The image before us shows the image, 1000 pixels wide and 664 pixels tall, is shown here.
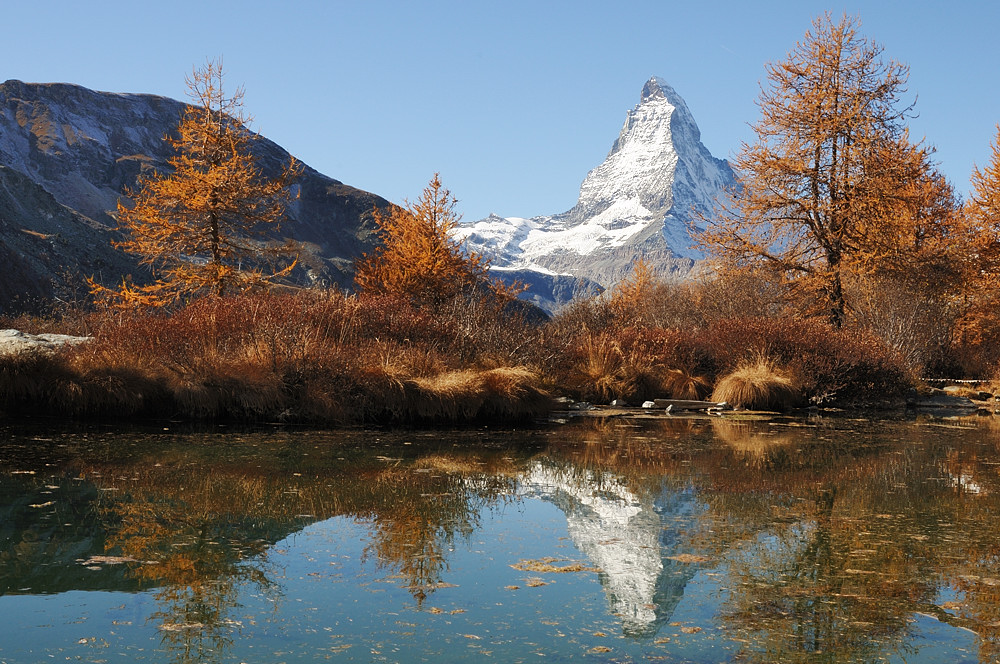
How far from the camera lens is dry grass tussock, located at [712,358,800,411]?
17281 mm

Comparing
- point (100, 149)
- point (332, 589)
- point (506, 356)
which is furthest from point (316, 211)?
point (332, 589)

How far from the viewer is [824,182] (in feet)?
72.4

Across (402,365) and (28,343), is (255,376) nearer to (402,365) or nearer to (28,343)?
(402,365)

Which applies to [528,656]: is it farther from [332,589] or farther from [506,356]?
[506,356]

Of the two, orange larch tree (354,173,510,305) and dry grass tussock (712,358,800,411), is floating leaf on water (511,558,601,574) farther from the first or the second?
orange larch tree (354,173,510,305)

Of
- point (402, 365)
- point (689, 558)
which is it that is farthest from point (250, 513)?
point (402, 365)

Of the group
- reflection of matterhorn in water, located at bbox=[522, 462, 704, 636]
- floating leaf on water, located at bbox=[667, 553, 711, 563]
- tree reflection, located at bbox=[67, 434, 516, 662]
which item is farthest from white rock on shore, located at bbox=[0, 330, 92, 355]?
floating leaf on water, located at bbox=[667, 553, 711, 563]

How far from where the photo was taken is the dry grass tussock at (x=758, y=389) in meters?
17.3

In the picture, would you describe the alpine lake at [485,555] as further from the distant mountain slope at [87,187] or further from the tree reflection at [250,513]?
the distant mountain slope at [87,187]

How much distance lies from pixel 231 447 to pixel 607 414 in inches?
295

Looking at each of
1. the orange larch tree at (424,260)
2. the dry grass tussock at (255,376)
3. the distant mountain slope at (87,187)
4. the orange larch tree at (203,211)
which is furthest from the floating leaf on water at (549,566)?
the distant mountain slope at (87,187)

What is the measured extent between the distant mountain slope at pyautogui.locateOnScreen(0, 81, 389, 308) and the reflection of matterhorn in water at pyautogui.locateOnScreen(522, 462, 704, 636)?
6768 centimetres

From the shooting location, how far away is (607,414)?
15.8 meters

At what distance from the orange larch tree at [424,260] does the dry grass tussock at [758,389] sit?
11.0 metres
